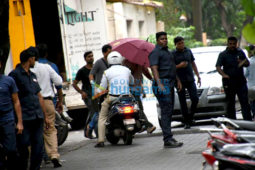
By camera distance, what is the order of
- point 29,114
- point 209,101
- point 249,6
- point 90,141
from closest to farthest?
point 249,6, point 29,114, point 90,141, point 209,101

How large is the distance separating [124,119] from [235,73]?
251 cm

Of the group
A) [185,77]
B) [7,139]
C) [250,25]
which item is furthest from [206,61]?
[250,25]

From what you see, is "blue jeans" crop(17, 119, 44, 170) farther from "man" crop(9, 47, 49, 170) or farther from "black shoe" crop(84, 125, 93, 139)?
"black shoe" crop(84, 125, 93, 139)

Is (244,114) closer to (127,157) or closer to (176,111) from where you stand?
(176,111)

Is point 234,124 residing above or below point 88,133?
above

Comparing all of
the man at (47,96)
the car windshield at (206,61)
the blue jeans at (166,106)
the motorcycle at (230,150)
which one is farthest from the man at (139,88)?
the motorcycle at (230,150)

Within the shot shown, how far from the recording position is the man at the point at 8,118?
7.64 metres

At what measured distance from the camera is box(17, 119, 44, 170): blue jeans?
27.0 feet

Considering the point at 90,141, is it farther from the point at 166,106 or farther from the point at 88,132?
the point at 166,106

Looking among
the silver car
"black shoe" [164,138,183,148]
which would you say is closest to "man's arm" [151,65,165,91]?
"black shoe" [164,138,183,148]

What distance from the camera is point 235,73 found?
12.2m

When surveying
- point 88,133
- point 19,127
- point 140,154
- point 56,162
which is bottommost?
point 88,133

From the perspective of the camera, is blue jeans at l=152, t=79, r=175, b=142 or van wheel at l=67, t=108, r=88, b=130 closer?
blue jeans at l=152, t=79, r=175, b=142

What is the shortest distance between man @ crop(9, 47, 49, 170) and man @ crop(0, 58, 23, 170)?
1.12ft
